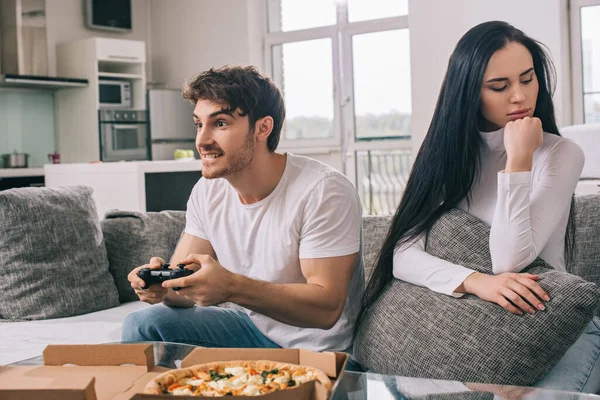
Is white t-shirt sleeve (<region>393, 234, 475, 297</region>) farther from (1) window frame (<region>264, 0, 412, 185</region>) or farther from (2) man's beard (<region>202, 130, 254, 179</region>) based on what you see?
(1) window frame (<region>264, 0, 412, 185</region>)

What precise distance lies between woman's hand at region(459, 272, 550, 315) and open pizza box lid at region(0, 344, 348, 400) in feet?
→ 1.67

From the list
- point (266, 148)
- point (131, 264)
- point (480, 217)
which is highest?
point (266, 148)

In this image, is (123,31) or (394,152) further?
(123,31)

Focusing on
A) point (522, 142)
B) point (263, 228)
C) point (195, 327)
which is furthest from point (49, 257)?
point (522, 142)

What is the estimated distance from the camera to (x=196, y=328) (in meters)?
1.84

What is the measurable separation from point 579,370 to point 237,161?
90 centimetres

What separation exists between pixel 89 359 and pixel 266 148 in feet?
2.73

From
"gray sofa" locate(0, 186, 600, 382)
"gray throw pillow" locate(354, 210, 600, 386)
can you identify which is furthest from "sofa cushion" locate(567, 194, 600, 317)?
"gray throw pillow" locate(354, 210, 600, 386)

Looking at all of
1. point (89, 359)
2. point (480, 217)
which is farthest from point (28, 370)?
point (480, 217)

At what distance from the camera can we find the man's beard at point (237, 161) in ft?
5.89

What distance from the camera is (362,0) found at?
661 centimetres

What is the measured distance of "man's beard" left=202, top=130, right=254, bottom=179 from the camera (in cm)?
179

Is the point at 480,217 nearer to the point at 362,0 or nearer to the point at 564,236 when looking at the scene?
the point at 564,236

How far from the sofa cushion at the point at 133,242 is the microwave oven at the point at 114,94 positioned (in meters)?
4.21
